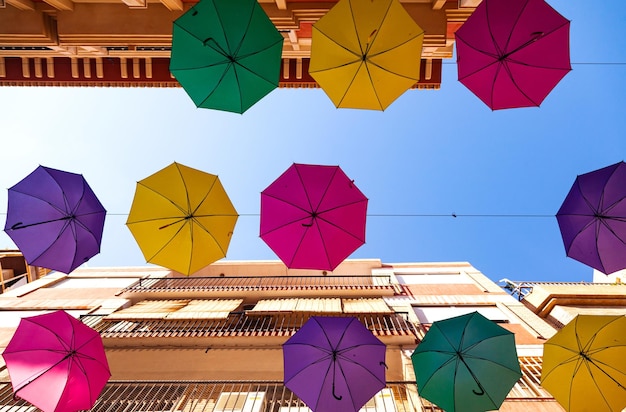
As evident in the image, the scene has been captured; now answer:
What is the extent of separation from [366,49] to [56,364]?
8.48m

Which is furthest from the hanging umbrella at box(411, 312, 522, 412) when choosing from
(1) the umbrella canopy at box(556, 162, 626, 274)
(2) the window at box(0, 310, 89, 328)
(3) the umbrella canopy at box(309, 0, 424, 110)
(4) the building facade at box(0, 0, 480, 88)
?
(2) the window at box(0, 310, 89, 328)

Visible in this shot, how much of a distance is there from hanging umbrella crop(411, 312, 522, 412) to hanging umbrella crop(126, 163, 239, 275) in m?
4.79

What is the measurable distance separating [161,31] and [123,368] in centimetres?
947

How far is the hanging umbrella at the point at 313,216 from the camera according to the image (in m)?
6.90

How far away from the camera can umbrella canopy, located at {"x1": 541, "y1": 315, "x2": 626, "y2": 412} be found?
21.7 feet

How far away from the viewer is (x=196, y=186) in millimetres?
7039

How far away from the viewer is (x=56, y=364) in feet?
23.4

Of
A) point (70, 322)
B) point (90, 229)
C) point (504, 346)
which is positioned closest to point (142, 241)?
point (90, 229)

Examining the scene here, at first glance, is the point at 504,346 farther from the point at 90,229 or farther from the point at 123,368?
the point at 123,368

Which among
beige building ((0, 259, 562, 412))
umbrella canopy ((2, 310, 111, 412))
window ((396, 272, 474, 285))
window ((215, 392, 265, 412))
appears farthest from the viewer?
window ((396, 272, 474, 285))

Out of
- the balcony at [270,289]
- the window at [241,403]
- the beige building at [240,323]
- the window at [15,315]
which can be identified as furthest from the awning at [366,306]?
the window at [15,315]

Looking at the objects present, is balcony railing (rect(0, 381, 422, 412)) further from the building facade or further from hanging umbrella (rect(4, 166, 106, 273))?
the building facade

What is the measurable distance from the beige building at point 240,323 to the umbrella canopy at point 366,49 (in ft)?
20.8

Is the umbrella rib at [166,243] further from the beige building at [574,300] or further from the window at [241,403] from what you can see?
the beige building at [574,300]
